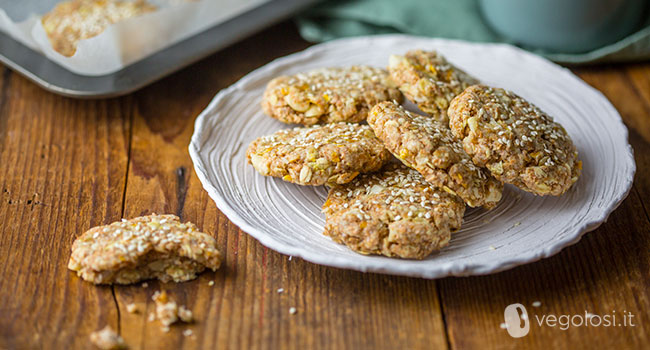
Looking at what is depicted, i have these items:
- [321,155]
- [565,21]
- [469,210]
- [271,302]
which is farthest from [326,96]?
[565,21]

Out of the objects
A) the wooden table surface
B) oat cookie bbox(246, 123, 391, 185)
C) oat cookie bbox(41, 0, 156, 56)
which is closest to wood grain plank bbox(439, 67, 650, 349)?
the wooden table surface

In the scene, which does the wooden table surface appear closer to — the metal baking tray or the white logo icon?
the white logo icon

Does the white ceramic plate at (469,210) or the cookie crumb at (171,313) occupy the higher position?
the white ceramic plate at (469,210)

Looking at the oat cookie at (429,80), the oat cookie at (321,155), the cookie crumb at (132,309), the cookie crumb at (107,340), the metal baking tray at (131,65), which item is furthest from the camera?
the metal baking tray at (131,65)

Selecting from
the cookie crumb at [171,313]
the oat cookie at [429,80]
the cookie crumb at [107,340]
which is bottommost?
the cookie crumb at [107,340]

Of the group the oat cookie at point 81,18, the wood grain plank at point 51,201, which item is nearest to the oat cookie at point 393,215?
the wood grain plank at point 51,201

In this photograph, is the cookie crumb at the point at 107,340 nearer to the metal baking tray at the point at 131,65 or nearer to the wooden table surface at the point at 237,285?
the wooden table surface at the point at 237,285
